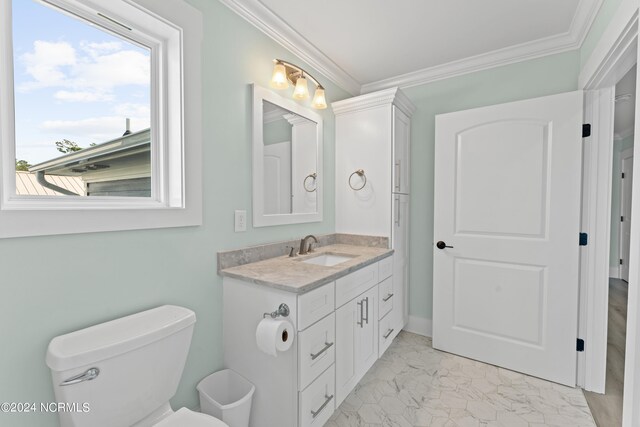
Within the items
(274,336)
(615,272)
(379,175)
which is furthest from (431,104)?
(615,272)

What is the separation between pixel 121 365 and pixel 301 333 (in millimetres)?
664

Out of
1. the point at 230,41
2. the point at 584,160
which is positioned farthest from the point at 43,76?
the point at 584,160

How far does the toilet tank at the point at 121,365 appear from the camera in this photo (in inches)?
34.7

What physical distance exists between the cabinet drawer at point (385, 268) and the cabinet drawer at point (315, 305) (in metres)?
0.66

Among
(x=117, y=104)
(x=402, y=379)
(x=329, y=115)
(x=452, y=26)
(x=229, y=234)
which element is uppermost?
(x=452, y=26)

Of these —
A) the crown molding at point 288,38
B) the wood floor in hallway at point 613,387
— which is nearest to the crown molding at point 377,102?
the crown molding at point 288,38

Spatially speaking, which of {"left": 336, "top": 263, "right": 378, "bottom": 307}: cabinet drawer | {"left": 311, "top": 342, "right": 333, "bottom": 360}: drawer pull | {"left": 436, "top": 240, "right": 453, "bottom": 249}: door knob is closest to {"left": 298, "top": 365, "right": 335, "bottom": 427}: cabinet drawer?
{"left": 311, "top": 342, "right": 333, "bottom": 360}: drawer pull

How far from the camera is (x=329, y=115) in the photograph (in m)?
2.48

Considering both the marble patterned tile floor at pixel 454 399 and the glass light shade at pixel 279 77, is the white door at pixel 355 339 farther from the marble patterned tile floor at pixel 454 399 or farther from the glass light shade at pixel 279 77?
the glass light shade at pixel 279 77

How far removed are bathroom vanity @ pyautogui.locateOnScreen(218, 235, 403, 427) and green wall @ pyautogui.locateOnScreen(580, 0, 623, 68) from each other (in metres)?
1.77

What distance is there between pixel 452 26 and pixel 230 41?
56.6 inches

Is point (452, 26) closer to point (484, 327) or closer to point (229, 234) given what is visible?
point (229, 234)

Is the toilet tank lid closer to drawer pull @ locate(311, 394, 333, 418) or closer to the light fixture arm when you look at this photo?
drawer pull @ locate(311, 394, 333, 418)

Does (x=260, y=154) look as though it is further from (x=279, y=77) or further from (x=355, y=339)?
(x=355, y=339)
